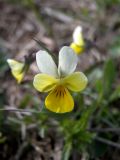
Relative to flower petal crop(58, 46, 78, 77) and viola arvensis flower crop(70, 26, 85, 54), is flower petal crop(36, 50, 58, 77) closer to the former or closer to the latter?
flower petal crop(58, 46, 78, 77)

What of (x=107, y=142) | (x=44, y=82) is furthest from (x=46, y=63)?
(x=107, y=142)

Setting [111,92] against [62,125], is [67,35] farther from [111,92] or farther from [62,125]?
[62,125]

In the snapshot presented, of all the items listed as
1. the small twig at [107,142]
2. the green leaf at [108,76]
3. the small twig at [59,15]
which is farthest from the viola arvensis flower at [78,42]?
the small twig at [59,15]

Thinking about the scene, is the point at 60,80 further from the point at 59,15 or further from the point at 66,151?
the point at 59,15

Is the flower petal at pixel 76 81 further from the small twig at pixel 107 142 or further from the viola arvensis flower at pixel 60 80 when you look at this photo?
the small twig at pixel 107 142

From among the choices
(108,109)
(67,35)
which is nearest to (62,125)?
(108,109)

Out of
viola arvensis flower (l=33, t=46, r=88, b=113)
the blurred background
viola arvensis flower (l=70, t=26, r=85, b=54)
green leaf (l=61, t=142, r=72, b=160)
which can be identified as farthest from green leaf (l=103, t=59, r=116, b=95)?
viola arvensis flower (l=33, t=46, r=88, b=113)
